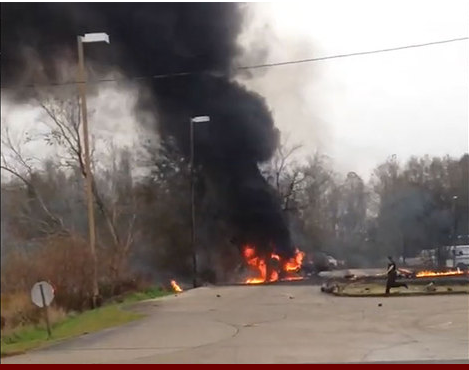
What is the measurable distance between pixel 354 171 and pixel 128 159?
1.20 metres

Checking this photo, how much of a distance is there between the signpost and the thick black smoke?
3.16 feet

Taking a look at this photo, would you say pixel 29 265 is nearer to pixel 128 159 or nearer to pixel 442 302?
pixel 128 159

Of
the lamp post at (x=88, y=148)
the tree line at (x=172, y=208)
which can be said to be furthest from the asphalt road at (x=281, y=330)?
the lamp post at (x=88, y=148)

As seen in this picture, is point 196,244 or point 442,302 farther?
point 442,302

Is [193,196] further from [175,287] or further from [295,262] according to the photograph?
[295,262]

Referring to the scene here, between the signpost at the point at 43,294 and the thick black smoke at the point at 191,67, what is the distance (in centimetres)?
96

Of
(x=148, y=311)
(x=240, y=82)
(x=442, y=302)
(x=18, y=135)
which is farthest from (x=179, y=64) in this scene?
(x=442, y=302)

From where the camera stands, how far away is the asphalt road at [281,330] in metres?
3.03

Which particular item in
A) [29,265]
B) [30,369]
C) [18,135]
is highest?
[18,135]

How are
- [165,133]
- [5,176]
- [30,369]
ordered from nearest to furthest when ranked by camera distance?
1. [5,176]
2. [30,369]
3. [165,133]

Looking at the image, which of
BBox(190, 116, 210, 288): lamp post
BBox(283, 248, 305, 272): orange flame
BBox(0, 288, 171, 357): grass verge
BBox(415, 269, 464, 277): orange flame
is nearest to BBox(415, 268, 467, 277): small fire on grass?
BBox(415, 269, 464, 277): orange flame

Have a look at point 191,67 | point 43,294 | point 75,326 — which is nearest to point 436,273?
point 191,67

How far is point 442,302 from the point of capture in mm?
3225

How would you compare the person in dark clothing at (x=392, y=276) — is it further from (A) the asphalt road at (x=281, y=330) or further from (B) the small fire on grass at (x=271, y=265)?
(B) the small fire on grass at (x=271, y=265)
